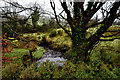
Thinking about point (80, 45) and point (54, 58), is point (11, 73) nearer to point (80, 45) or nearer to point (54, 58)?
point (54, 58)

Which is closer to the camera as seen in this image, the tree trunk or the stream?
the tree trunk

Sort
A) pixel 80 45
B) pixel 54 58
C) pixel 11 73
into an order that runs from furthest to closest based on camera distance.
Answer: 1. pixel 54 58
2. pixel 11 73
3. pixel 80 45

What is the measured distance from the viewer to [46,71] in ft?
12.8

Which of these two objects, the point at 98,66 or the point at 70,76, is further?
the point at 98,66

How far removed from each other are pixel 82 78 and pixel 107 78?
1.36 meters

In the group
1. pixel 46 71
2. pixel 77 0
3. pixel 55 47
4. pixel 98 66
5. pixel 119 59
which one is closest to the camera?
pixel 77 0

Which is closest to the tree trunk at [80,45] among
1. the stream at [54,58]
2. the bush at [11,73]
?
the stream at [54,58]

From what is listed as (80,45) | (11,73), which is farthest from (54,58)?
(80,45)

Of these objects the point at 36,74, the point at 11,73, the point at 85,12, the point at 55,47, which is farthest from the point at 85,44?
the point at 55,47

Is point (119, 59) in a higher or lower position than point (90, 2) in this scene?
lower

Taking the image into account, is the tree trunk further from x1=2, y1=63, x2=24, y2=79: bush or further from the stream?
x1=2, y1=63, x2=24, y2=79: bush

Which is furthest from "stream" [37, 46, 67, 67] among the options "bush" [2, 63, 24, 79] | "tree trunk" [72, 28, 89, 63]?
"tree trunk" [72, 28, 89, 63]

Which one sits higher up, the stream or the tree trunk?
the tree trunk

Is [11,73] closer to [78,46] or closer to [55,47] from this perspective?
[78,46]
